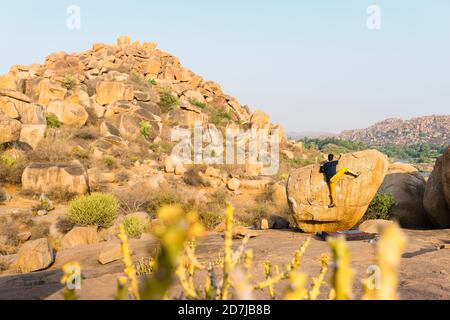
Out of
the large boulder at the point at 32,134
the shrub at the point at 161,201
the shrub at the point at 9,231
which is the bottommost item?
the shrub at the point at 9,231

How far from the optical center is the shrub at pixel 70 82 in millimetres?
28188

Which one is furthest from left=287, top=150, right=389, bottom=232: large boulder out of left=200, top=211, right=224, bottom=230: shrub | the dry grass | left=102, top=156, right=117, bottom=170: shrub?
left=102, top=156, right=117, bottom=170: shrub

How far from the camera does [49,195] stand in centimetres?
1364

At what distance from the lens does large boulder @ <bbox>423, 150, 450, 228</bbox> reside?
9898mm

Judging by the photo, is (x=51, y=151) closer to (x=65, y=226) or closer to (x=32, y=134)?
(x=32, y=134)

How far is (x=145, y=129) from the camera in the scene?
26469mm

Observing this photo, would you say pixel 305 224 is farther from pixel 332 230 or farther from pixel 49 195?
pixel 49 195

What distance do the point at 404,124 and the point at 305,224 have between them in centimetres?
14157

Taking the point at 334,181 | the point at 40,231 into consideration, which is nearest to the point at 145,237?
the point at 40,231

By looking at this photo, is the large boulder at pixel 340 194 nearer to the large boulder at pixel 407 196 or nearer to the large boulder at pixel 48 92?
the large boulder at pixel 407 196

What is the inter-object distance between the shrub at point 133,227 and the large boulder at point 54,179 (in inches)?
206

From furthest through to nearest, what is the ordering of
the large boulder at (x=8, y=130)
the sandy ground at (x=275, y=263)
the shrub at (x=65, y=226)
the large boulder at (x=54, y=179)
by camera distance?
Answer: the large boulder at (x=8, y=130) < the large boulder at (x=54, y=179) < the shrub at (x=65, y=226) < the sandy ground at (x=275, y=263)

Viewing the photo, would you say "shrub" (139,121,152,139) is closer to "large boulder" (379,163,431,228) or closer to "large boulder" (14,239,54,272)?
"large boulder" (379,163,431,228)

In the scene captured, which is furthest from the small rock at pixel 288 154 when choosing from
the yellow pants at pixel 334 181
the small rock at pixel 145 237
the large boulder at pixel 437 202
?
the small rock at pixel 145 237
